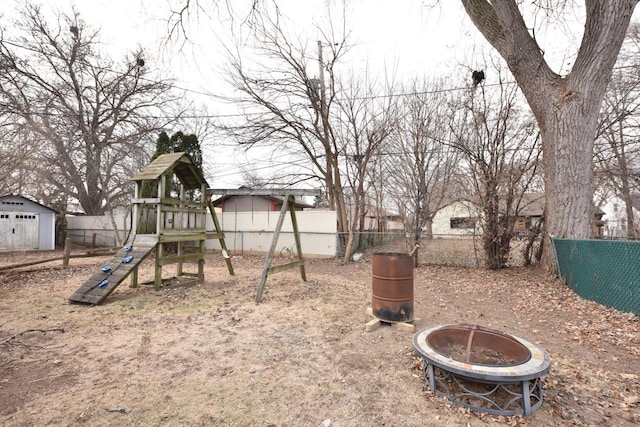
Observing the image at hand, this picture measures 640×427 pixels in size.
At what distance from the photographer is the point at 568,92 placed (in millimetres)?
6406

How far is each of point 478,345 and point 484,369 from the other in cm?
91

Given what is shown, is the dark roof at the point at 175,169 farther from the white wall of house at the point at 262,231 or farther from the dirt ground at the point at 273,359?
the white wall of house at the point at 262,231

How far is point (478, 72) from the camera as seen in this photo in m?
8.27

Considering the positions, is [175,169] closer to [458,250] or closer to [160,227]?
[160,227]

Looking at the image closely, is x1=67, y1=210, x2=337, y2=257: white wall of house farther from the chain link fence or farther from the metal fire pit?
the metal fire pit

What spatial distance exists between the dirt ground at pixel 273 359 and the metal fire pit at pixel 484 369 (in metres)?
0.11

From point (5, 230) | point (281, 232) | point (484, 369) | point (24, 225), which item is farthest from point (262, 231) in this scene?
point (5, 230)

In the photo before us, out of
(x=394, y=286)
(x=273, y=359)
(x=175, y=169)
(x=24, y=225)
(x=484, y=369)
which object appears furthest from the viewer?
(x=24, y=225)

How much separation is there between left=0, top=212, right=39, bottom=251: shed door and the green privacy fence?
21.5 metres

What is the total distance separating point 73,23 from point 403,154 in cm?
1817

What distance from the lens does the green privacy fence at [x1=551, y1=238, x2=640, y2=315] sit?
4.31 metres

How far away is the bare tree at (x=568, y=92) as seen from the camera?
19.6ft

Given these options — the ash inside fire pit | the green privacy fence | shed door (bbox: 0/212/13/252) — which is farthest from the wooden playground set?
shed door (bbox: 0/212/13/252)

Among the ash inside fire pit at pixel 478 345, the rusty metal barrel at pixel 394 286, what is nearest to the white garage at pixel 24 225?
the rusty metal barrel at pixel 394 286
